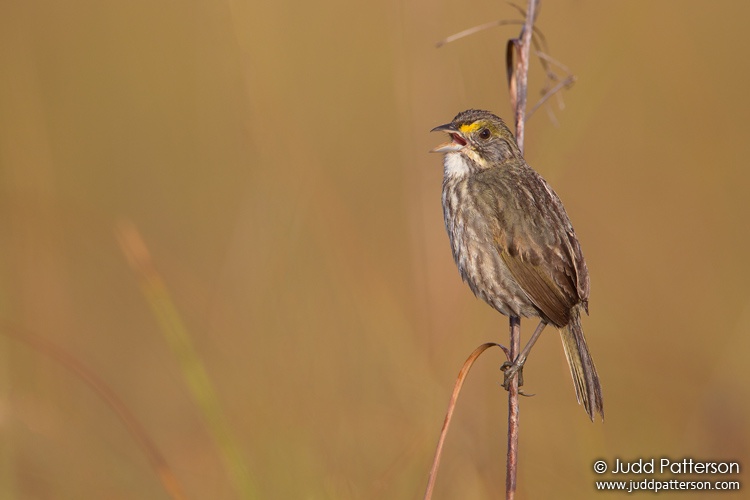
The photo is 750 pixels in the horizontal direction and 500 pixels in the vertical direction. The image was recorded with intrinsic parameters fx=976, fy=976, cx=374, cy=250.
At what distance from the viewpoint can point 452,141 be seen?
165 inches

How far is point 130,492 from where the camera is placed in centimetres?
415

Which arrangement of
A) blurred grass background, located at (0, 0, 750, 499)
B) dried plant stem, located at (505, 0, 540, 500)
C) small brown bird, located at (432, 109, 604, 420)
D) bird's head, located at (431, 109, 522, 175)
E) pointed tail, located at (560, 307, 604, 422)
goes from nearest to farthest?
dried plant stem, located at (505, 0, 540, 500)
pointed tail, located at (560, 307, 604, 422)
small brown bird, located at (432, 109, 604, 420)
blurred grass background, located at (0, 0, 750, 499)
bird's head, located at (431, 109, 522, 175)

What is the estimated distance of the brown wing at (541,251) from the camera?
384cm

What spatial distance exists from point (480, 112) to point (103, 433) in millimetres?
3160

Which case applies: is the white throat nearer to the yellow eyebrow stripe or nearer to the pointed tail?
the yellow eyebrow stripe

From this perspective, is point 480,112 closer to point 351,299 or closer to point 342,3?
point 351,299

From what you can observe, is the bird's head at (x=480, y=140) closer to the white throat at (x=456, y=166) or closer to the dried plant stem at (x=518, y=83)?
the white throat at (x=456, y=166)

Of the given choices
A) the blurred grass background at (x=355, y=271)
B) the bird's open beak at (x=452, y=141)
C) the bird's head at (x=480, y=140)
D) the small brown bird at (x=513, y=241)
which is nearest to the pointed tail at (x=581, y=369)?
the small brown bird at (x=513, y=241)

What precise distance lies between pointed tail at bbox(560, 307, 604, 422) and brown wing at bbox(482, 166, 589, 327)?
0.06m

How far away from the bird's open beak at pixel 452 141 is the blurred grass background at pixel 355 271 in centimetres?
15

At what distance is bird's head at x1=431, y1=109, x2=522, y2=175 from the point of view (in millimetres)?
4105

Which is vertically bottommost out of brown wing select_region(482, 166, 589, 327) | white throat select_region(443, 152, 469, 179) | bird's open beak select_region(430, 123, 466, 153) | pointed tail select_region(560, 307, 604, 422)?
pointed tail select_region(560, 307, 604, 422)

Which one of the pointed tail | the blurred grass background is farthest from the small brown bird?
the blurred grass background

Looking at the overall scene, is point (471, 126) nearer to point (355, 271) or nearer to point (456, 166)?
point (456, 166)
